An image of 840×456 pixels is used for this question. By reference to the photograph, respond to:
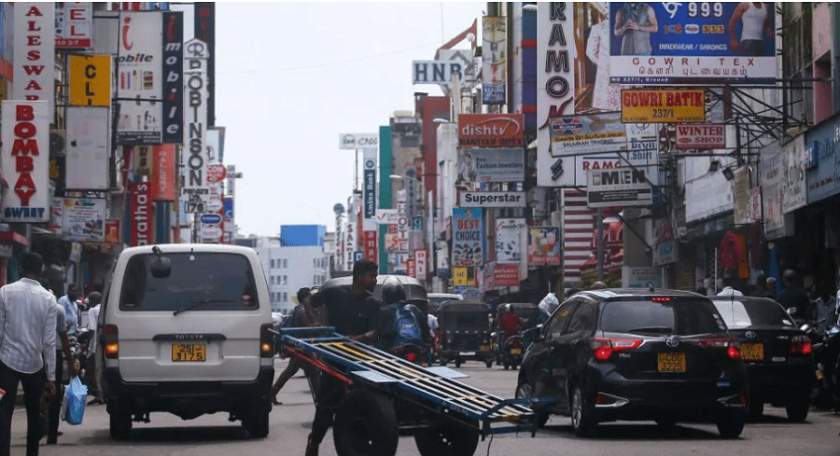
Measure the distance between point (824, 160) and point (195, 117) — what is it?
52.4 m

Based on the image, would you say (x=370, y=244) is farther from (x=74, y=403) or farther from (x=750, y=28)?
(x=74, y=403)

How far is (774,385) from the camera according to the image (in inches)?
693

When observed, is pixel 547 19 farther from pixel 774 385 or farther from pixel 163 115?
pixel 774 385

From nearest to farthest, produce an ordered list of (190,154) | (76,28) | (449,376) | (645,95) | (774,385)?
1. (449,376)
2. (774,385)
3. (645,95)
4. (76,28)
5. (190,154)

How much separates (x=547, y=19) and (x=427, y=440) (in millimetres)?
39796

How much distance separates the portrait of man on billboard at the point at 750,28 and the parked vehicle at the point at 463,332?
15039 mm

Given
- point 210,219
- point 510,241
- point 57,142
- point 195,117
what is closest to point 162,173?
point 195,117

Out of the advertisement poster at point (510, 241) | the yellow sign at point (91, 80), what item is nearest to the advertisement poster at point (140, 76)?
the yellow sign at point (91, 80)

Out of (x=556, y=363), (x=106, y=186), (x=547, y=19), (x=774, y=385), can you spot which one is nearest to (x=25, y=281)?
(x=556, y=363)

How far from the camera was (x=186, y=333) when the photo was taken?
1539 cm

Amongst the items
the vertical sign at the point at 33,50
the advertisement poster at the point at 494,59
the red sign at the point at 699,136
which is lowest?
the red sign at the point at 699,136

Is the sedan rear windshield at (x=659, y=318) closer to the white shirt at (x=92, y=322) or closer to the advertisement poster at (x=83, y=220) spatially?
the white shirt at (x=92, y=322)

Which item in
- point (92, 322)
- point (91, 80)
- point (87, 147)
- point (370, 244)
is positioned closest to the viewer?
point (92, 322)

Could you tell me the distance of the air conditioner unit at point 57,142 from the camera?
1331 inches
